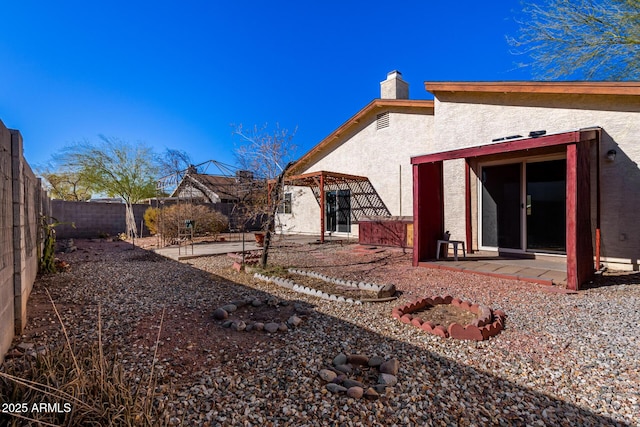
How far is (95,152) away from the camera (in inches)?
771

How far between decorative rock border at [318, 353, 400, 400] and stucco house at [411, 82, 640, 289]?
4.15 m

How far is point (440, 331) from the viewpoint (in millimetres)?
3314

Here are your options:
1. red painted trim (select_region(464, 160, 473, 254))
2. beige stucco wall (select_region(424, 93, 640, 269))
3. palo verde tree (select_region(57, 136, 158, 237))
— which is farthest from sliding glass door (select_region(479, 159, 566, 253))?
palo verde tree (select_region(57, 136, 158, 237))

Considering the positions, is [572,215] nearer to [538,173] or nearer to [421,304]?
[538,173]

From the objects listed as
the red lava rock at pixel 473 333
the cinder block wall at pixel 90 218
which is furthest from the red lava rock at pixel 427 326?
the cinder block wall at pixel 90 218

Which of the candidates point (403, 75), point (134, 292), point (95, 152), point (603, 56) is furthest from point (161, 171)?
point (603, 56)

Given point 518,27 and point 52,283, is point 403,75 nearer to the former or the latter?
point 518,27

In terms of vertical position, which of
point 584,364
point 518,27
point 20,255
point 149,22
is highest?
point 149,22

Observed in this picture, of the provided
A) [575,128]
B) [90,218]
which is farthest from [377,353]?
[90,218]

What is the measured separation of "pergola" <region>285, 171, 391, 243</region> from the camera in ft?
37.5

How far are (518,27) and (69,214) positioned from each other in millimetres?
18003

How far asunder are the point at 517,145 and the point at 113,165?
74.6 feet

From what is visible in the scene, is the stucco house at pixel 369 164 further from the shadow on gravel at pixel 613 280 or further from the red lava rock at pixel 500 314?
the red lava rock at pixel 500 314

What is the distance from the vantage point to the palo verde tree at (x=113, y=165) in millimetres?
19547
